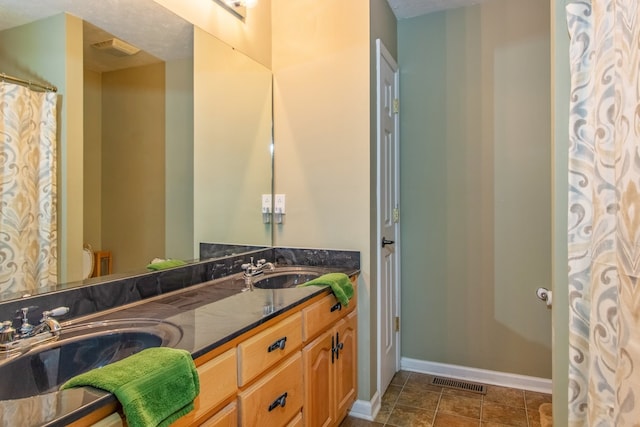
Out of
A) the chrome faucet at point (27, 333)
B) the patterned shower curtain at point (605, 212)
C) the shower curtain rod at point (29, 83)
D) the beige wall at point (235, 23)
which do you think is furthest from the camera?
the beige wall at point (235, 23)

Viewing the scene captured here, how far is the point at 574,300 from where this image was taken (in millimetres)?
1002

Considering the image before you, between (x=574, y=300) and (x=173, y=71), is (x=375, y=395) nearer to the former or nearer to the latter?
(x=574, y=300)

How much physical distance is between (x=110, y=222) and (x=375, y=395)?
176 cm

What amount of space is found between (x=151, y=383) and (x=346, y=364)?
52.9 inches

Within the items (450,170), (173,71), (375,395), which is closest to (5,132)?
(173,71)

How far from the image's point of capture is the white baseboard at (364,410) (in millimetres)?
2119

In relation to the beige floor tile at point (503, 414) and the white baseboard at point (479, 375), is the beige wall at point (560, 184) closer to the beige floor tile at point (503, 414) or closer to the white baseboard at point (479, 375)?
the beige floor tile at point (503, 414)

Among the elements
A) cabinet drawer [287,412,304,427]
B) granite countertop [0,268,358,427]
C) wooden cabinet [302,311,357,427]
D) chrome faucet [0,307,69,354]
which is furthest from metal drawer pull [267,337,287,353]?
chrome faucet [0,307,69,354]

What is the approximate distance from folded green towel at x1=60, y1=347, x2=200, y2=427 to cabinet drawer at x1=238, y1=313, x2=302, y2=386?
0.93ft

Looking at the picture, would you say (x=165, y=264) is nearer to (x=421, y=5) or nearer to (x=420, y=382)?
(x=420, y=382)

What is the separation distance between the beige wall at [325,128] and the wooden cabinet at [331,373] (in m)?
0.17

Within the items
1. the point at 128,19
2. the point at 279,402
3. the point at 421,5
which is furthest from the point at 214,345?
the point at 421,5

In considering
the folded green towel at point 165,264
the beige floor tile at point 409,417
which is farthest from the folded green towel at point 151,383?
the beige floor tile at point 409,417

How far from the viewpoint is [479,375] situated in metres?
2.55
